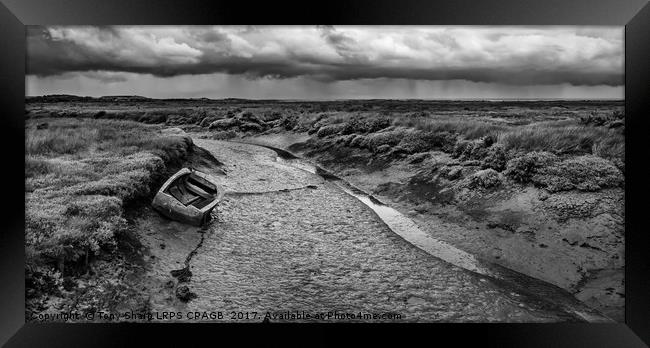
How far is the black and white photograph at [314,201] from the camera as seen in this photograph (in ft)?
20.8

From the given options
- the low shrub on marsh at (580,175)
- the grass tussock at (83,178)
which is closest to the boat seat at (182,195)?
the grass tussock at (83,178)

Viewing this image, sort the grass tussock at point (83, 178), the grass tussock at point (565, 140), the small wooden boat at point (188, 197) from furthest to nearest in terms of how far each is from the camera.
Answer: the small wooden boat at point (188, 197) < the grass tussock at point (565, 140) < the grass tussock at point (83, 178)

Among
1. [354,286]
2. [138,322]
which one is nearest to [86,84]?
[138,322]

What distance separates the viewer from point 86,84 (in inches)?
295

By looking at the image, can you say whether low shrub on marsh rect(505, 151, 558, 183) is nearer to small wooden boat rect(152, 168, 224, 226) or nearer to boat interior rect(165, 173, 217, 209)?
small wooden boat rect(152, 168, 224, 226)

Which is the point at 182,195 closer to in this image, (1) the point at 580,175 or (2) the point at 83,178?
(2) the point at 83,178

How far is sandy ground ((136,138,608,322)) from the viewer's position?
250 inches

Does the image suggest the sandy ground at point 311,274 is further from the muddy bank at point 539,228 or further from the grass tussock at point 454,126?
the grass tussock at point 454,126

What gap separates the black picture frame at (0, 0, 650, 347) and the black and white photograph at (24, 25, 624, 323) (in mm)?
205

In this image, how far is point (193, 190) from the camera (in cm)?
859

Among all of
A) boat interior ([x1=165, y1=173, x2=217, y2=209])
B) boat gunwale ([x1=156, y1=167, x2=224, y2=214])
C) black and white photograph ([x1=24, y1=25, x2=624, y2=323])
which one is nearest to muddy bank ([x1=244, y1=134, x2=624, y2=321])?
black and white photograph ([x1=24, y1=25, x2=624, y2=323])

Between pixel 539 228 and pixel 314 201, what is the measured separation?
495 cm
